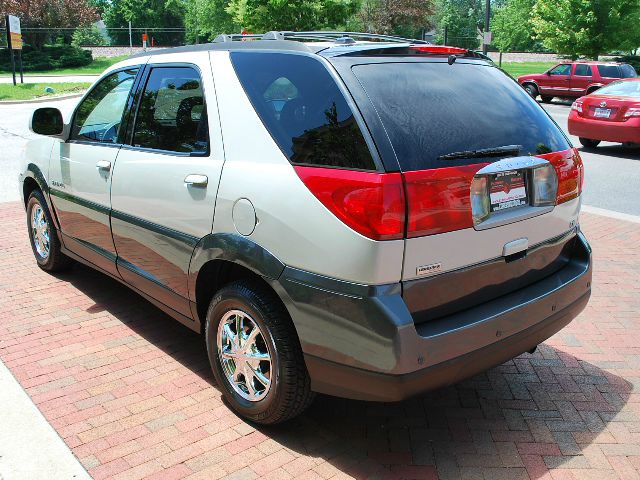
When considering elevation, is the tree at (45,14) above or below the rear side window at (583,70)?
above

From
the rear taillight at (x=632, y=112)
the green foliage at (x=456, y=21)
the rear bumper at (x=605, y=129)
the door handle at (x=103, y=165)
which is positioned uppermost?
the green foliage at (x=456, y=21)

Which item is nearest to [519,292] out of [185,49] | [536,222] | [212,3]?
[536,222]

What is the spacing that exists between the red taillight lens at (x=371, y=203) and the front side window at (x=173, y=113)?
1.04m

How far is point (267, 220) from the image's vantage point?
→ 117 inches

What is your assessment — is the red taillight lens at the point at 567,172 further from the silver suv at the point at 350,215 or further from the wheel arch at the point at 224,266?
the wheel arch at the point at 224,266

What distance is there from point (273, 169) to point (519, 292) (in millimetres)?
1325

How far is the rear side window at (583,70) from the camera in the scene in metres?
23.7

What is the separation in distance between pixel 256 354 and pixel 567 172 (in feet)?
6.03

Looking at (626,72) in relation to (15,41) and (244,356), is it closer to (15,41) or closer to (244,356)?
(15,41)

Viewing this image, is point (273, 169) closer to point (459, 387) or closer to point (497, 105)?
point (497, 105)

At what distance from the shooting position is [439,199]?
2.73 metres

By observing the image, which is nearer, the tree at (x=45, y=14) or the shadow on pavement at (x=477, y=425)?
the shadow on pavement at (x=477, y=425)

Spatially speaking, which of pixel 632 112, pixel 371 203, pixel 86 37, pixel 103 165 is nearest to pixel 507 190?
pixel 371 203

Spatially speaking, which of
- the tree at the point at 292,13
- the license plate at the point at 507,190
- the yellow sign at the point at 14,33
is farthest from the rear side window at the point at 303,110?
the yellow sign at the point at 14,33
